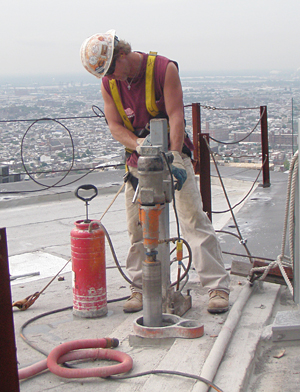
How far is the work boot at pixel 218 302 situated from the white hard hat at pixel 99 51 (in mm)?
1649

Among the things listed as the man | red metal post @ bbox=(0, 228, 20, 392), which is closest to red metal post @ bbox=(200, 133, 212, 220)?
the man

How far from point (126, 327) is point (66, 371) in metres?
0.68

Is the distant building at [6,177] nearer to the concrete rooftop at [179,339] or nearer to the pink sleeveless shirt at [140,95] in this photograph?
the concrete rooftop at [179,339]

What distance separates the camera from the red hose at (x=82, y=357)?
2365mm

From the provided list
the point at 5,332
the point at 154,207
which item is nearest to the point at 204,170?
the point at 154,207

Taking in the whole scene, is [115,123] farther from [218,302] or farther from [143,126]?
[218,302]

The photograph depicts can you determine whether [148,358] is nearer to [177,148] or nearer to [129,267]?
[129,267]

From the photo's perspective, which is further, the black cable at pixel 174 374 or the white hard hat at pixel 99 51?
the white hard hat at pixel 99 51

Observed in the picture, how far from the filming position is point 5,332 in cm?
172

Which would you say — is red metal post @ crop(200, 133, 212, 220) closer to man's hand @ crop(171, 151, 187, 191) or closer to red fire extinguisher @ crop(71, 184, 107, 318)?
man's hand @ crop(171, 151, 187, 191)

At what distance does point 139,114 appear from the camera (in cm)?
331

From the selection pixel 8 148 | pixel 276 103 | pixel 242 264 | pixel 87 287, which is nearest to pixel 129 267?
pixel 87 287

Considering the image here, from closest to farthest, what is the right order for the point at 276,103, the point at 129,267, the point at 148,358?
the point at 148,358
the point at 129,267
the point at 276,103

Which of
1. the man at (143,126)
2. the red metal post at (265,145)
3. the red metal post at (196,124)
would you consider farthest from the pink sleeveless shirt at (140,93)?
the red metal post at (265,145)
